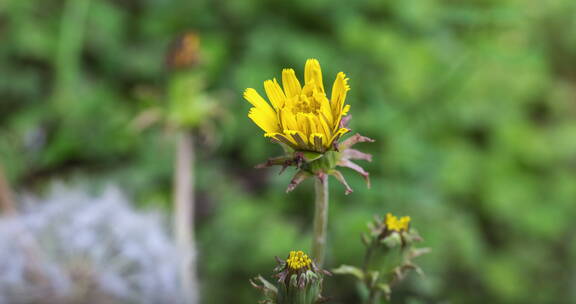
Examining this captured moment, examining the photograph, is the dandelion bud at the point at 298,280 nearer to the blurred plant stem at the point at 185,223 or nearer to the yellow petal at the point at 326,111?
the yellow petal at the point at 326,111

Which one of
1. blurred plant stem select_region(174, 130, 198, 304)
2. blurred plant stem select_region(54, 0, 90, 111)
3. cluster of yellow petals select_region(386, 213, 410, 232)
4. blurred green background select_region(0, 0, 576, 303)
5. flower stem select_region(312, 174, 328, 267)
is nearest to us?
flower stem select_region(312, 174, 328, 267)

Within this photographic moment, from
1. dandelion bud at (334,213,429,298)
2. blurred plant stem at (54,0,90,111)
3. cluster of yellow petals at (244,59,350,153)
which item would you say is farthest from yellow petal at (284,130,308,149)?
blurred plant stem at (54,0,90,111)

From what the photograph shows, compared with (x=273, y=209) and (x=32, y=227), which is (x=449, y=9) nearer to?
(x=273, y=209)

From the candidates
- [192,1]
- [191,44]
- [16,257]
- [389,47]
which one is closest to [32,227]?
[16,257]

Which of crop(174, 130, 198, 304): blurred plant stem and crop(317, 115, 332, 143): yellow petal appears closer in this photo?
crop(317, 115, 332, 143): yellow petal

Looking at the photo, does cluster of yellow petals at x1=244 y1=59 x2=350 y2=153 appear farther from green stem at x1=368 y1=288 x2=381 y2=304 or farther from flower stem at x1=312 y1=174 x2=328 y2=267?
green stem at x1=368 y1=288 x2=381 y2=304

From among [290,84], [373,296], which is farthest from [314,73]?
[373,296]

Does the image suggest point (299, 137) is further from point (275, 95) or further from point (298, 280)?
point (298, 280)
